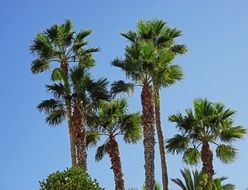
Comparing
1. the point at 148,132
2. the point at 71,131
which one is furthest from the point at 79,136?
the point at 148,132

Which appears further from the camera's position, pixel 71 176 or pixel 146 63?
pixel 146 63

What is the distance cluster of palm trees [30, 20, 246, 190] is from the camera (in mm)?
36094

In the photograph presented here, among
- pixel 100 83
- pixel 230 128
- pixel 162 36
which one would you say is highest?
pixel 162 36

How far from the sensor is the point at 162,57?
120ft

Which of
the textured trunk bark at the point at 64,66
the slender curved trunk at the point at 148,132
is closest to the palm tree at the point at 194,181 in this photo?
the slender curved trunk at the point at 148,132

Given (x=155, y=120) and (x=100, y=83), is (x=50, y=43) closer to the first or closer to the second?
(x=100, y=83)

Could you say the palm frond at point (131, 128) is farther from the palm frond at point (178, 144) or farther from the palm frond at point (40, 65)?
the palm frond at point (40, 65)

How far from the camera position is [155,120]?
126 ft

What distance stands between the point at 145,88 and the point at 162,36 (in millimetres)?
4650

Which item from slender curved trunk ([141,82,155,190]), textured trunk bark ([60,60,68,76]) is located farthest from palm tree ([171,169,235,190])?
textured trunk bark ([60,60,68,76])

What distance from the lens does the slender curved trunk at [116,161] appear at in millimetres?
37875

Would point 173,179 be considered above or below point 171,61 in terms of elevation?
below

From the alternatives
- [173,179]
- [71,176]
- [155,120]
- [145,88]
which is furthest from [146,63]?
[71,176]

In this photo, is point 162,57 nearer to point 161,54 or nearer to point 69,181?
point 161,54
